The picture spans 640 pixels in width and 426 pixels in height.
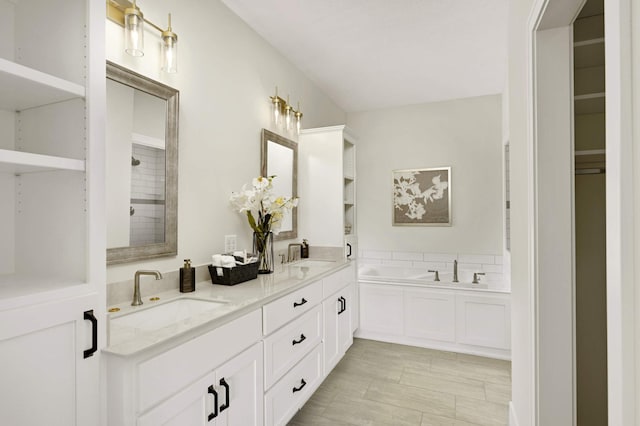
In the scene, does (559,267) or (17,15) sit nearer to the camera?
(17,15)

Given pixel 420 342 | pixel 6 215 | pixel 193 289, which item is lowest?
pixel 420 342

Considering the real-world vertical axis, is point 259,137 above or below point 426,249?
above

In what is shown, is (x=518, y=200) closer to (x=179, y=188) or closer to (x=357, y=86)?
(x=179, y=188)

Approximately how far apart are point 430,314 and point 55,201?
3.26 meters

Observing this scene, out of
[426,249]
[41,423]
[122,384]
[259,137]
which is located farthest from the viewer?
[426,249]

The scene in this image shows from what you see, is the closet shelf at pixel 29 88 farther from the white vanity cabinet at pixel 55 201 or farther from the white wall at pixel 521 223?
the white wall at pixel 521 223

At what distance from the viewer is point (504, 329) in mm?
3180

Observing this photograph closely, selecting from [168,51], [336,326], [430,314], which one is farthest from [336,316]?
[168,51]

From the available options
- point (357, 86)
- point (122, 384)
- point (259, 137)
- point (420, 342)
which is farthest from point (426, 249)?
point (122, 384)

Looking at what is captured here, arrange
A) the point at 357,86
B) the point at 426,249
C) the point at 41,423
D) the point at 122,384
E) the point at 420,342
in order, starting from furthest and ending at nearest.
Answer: the point at 426,249 < the point at 357,86 < the point at 420,342 < the point at 122,384 < the point at 41,423

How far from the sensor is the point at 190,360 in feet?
4.15

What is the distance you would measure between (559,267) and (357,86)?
2978mm

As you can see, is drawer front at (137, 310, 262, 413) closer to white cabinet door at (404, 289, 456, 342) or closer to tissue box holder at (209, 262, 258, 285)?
tissue box holder at (209, 262, 258, 285)

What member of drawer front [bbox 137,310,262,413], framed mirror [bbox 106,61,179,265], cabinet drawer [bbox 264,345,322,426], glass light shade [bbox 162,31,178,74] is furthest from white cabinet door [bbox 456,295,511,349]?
glass light shade [bbox 162,31,178,74]
